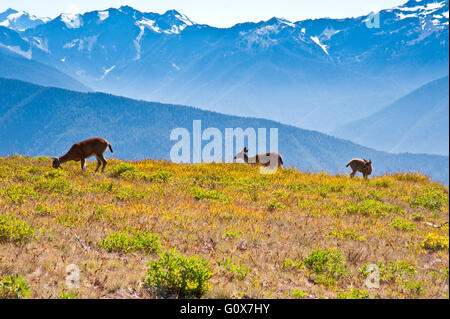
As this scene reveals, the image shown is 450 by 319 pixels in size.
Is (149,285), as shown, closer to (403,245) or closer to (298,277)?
(298,277)

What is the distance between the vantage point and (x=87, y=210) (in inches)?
384

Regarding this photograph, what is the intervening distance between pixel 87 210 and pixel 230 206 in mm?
4396

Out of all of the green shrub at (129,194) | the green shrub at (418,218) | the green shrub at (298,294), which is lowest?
the green shrub at (298,294)

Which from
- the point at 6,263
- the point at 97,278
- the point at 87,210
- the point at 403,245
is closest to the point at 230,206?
the point at 87,210

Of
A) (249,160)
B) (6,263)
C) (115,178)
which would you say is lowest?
(6,263)

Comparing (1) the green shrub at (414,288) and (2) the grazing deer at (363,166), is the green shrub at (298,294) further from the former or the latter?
(2) the grazing deer at (363,166)

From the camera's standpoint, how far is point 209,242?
839 centimetres

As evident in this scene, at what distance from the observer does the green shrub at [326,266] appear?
6.79 m

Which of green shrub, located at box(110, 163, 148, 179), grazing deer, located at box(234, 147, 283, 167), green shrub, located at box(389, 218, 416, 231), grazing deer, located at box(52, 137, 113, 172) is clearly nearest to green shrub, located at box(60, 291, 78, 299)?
green shrub, located at box(389, 218, 416, 231)

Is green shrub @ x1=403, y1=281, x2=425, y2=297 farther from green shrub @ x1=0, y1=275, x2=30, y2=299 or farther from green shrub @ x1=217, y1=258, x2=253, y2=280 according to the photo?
green shrub @ x1=0, y1=275, x2=30, y2=299

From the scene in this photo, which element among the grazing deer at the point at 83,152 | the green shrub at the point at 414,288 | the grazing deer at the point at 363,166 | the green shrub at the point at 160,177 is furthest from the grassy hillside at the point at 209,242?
the grazing deer at the point at 363,166

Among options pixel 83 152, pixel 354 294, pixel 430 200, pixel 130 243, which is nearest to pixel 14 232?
pixel 130 243

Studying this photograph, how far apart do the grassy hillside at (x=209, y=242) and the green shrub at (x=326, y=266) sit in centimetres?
2

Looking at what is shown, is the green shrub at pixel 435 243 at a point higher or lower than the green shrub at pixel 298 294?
higher
